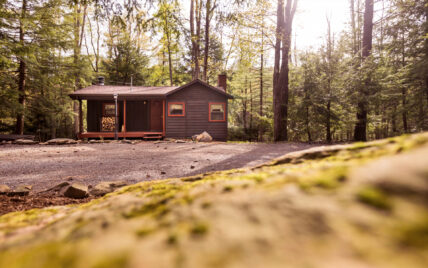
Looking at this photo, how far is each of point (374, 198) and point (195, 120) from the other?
56.4ft

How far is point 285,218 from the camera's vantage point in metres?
0.51

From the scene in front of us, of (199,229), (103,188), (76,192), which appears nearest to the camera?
(199,229)

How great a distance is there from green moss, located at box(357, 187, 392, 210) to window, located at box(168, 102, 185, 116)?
17.3 m

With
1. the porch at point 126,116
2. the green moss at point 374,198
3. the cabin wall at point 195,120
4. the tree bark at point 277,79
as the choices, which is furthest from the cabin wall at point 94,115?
the green moss at point 374,198

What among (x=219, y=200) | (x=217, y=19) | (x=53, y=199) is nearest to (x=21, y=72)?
(x=217, y=19)

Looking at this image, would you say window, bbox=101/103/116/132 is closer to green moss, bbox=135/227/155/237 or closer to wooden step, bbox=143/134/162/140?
wooden step, bbox=143/134/162/140

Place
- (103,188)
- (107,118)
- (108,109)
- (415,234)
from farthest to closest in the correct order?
1. (108,109)
2. (107,118)
3. (103,188)
4. (415,234)

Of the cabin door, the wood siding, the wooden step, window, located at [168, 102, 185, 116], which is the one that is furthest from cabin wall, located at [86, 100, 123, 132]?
window, located at [168, 102, 185, 116]

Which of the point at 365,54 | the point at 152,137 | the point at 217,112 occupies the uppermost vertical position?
the point at 365,54

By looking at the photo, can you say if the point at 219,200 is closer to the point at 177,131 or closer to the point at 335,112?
the point at 335,112

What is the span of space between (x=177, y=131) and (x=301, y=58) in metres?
10.3

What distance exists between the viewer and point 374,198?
1.58 ft

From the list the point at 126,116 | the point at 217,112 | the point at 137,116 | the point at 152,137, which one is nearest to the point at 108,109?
the point at 126,116

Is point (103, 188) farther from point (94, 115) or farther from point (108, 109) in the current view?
point (108, 109)
